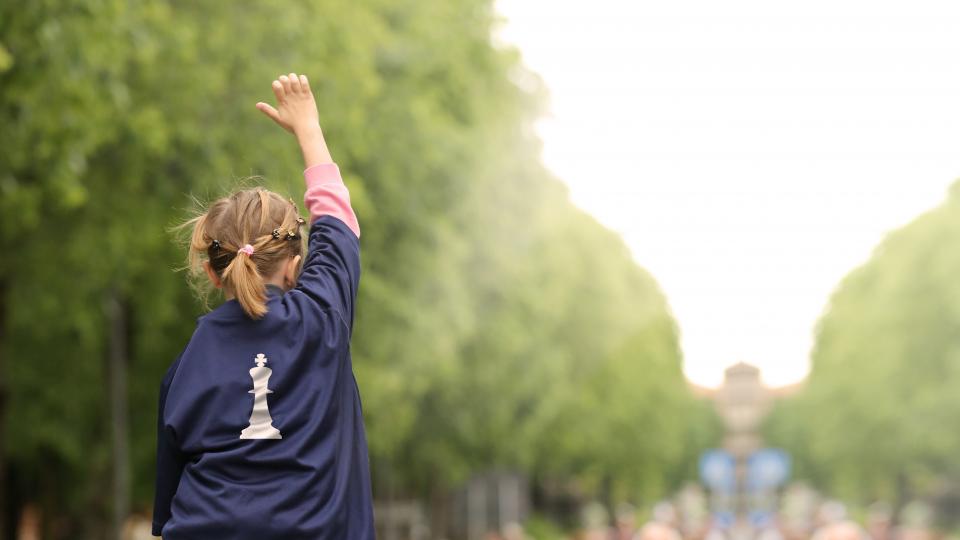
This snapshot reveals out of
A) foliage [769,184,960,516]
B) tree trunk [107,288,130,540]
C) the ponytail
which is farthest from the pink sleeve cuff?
foliage [769,184,960,516]

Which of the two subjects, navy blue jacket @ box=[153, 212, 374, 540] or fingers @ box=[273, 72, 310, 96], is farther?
fingers @ box=[273, 72, 310, 96]

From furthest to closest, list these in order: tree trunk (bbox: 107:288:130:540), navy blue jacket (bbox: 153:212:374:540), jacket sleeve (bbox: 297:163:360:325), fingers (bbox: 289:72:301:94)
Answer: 1. tree trunk (bbox: 107:288:130:540)
2. fingers (bbox: 289:72:301:94)
3. jacket sleeve (bbox: 297:163:360:325)
4. navy blue jacket (bbox: 153:212:374:540)

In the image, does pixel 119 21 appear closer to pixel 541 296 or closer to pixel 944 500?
pixel 541 296

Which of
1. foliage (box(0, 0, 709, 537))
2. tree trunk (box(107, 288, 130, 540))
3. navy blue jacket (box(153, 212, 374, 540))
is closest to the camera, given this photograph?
navy blue jacket (box(153, 212, 374, 540))

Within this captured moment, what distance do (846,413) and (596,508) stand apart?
2245 cm

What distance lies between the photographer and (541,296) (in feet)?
121

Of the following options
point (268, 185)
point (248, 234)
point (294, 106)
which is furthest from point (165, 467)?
point (268, 185)

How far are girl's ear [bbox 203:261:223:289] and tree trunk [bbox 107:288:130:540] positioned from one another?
1688 cm

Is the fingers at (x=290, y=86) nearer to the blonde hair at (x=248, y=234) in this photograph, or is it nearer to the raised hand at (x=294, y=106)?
the raised hand at (x=294, y=106)

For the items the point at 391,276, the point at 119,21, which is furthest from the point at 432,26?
the point at 119,21

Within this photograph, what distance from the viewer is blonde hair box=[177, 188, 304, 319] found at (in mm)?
3332

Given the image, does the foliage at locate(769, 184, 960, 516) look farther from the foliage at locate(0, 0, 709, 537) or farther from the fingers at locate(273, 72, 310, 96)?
the fingers at locate(273, 72, 310, 96)

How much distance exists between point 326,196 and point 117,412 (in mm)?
17467

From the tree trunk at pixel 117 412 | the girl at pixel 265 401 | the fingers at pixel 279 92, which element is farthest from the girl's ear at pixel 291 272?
the tree trunk at pixel 117 412
